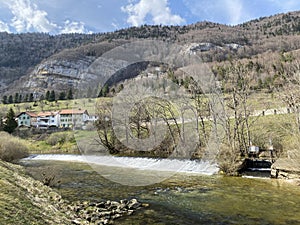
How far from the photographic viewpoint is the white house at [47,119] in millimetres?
73688

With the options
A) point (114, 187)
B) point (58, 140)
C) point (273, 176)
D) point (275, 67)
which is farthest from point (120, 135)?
point (275, 67)

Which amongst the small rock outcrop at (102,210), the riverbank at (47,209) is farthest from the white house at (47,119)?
the small rock outcrop at (102,210)

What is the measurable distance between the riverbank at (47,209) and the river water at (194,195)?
842 millimetres

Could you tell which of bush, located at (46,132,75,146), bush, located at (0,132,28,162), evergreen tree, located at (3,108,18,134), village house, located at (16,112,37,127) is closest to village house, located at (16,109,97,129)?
village house, located at (16,112,37,127)

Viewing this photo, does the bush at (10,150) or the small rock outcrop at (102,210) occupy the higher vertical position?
the bush at (10,150)

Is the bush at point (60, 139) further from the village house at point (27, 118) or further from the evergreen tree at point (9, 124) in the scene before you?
the village house at point (27, 118)

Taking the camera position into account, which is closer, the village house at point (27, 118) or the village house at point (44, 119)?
the village house at point (44, 119)

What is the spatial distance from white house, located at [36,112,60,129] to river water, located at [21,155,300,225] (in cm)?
5488

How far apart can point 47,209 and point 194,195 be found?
303 inches

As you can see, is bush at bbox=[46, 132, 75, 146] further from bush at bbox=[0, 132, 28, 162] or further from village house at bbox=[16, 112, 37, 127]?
village house at bbox=[16, 112, 37, 127]

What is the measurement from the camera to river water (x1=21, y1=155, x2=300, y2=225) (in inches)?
420

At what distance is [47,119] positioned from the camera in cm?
7588

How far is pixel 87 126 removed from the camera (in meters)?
42.0

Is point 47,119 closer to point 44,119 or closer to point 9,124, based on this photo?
point 44,119
